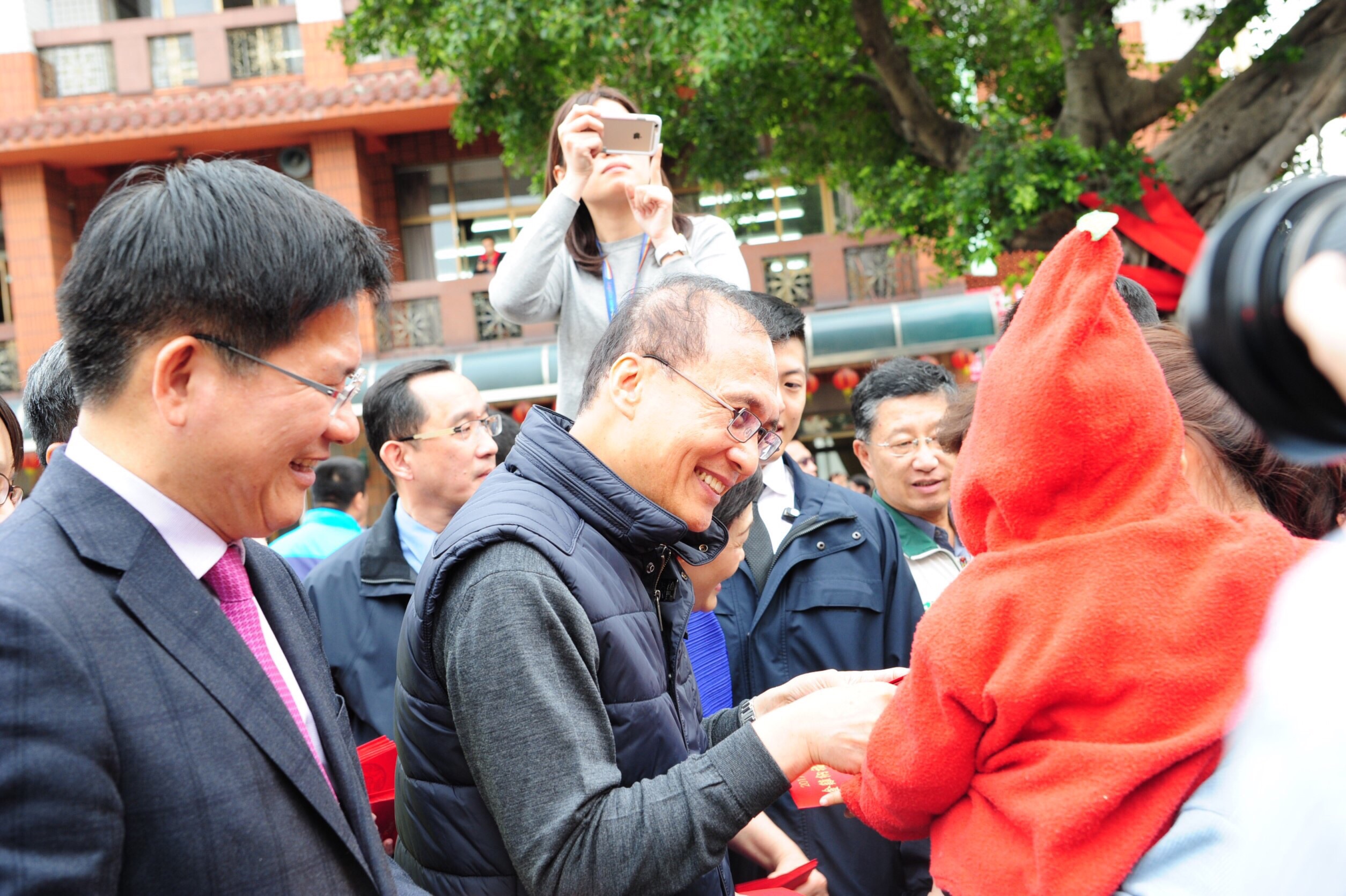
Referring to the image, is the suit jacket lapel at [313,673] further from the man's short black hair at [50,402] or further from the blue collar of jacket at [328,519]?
the blue collar of jacket at [328,519]

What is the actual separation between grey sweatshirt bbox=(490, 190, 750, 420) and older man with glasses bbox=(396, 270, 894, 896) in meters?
0.98

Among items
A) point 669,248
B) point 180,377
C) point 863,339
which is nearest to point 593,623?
point 180,377

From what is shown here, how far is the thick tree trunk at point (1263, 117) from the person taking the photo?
7242 millimetres

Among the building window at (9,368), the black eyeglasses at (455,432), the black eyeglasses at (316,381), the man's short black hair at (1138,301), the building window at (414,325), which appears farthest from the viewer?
the building window at (414,325)

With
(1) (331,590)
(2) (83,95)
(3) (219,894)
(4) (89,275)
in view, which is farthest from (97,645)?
(2) (83,95)

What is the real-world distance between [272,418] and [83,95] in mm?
14354

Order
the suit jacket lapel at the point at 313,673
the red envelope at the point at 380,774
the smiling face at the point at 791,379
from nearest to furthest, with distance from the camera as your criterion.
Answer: the suit jacket lapel at the point at 313,673 → the red envelope at the point at 380,774 → the smiling face at the point at 791,379

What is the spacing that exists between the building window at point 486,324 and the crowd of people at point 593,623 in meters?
11.3

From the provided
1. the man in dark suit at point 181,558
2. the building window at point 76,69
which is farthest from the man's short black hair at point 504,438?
the building window at point 76,69

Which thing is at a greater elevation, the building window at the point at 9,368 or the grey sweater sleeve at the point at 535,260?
the grey sweater sleeve at the point at 535,260

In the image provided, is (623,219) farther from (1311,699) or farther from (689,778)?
(1311,699)

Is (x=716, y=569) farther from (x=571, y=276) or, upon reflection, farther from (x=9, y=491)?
(x=9, y=491)

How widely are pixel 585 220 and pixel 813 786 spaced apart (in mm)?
1998

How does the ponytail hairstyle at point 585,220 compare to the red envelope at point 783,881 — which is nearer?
the red envelope at point 783,881
